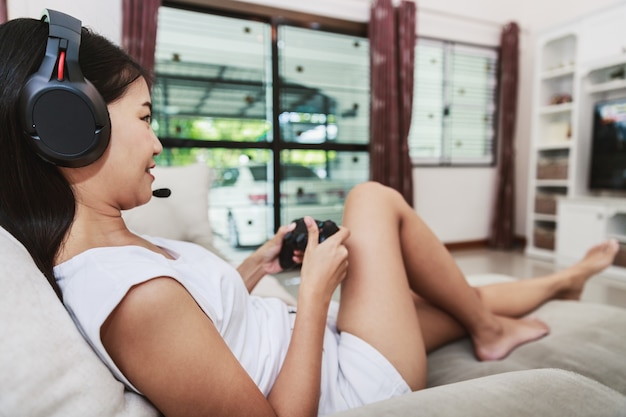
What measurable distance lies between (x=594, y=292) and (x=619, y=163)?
3.77ft

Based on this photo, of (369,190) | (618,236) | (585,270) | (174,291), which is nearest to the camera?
(174,291)

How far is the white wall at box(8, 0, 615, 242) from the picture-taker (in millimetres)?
3631

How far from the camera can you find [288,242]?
84 centimetres

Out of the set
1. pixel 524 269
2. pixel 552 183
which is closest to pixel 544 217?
pixel 552 183

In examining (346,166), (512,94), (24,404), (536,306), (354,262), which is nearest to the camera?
(24,404)

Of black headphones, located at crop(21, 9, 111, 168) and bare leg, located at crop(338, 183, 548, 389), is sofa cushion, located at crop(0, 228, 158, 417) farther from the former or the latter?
bare leg, located at crop(338, 183, 548, 389)

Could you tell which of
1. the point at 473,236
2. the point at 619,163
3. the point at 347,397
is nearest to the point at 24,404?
the point at 347,397

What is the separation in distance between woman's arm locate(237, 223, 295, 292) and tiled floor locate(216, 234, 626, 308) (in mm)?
1059

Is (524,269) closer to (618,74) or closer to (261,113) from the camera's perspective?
(618,74)

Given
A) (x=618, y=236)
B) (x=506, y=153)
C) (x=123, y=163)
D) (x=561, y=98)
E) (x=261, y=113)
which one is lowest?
(x=618, y=236)

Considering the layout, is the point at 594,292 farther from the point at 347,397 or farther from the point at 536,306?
the point at 347,397

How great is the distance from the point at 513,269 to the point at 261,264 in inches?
112

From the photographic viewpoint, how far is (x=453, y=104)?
3.97 metres

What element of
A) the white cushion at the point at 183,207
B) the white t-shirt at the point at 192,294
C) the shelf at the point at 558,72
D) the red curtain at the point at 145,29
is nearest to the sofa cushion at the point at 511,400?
the white t-shirt at the point at 192,294
